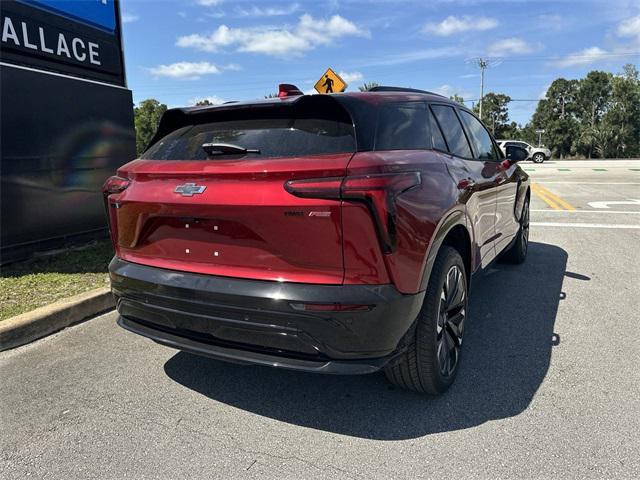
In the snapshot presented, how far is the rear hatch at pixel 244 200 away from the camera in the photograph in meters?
2.27

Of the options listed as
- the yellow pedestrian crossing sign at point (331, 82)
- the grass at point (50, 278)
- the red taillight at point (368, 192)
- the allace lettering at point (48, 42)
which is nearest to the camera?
the red taillight at point (368, 192)

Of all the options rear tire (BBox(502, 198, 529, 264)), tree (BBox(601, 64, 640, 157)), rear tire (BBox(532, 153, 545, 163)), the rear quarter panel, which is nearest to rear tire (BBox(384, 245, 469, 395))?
the rear quarter panel

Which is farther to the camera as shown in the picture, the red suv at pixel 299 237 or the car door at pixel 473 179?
the car door at pixel 473 179

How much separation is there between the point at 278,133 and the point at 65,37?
5244mm

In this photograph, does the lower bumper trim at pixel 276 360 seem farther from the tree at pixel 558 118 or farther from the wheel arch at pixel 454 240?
the tree at pixel 558 118

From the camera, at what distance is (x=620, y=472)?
221 centimetres

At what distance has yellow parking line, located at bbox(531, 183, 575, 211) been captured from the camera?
35.5 feet

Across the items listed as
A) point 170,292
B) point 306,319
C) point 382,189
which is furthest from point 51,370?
point 382,189

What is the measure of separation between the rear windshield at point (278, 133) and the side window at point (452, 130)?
1136 millimetres

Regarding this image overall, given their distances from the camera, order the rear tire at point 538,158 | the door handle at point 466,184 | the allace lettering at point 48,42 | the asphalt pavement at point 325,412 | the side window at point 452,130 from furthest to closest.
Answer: the rear tire at point 538,158, the allace lettering at point 48,42, the side window at point 452,130, the door handle at point 466,184, the asphalt pavement at point 325,412

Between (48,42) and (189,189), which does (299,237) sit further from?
(48,42)

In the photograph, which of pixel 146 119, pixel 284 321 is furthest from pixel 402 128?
pixel 146 119

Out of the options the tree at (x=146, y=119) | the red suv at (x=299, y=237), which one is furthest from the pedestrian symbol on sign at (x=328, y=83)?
the tree at (x=146, y=119)

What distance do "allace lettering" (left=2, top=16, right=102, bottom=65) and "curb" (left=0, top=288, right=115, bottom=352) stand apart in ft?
10.8
